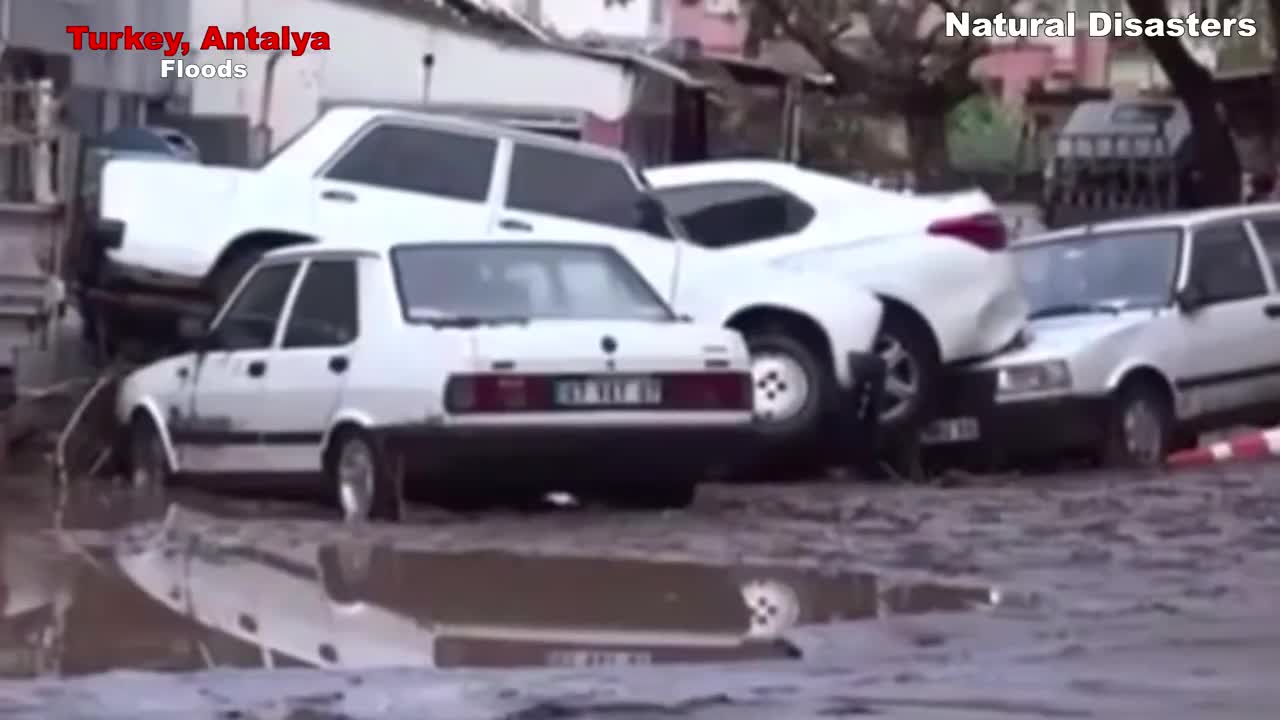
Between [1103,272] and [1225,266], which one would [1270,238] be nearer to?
[1225,266]

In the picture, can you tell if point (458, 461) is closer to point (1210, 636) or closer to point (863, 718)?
point (1210, 636)

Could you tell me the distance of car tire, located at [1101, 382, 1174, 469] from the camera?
55.8ft

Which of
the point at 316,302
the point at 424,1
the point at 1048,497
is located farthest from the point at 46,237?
the point at 424,1

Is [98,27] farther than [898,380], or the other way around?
[98,27]

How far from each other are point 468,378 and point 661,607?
2474 mm

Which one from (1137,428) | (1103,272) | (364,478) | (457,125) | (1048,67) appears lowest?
(364,478)

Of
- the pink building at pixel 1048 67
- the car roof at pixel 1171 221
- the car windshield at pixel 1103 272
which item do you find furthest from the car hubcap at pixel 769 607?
the pink building at pixel 1048 67

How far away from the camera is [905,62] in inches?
2100

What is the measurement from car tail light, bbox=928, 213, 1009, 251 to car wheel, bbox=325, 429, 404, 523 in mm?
4256

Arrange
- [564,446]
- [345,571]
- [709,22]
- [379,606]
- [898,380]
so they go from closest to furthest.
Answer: [379,606] → [345,571] → [564,446] → [898,380] → [709,22]

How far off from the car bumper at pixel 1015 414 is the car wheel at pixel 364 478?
4.22 meters

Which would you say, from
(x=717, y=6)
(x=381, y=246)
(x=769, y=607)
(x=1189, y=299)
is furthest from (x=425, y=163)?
(x=717, y=6)

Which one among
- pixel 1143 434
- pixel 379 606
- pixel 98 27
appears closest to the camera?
pixel 379 606

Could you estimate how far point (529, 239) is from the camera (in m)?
14.6
